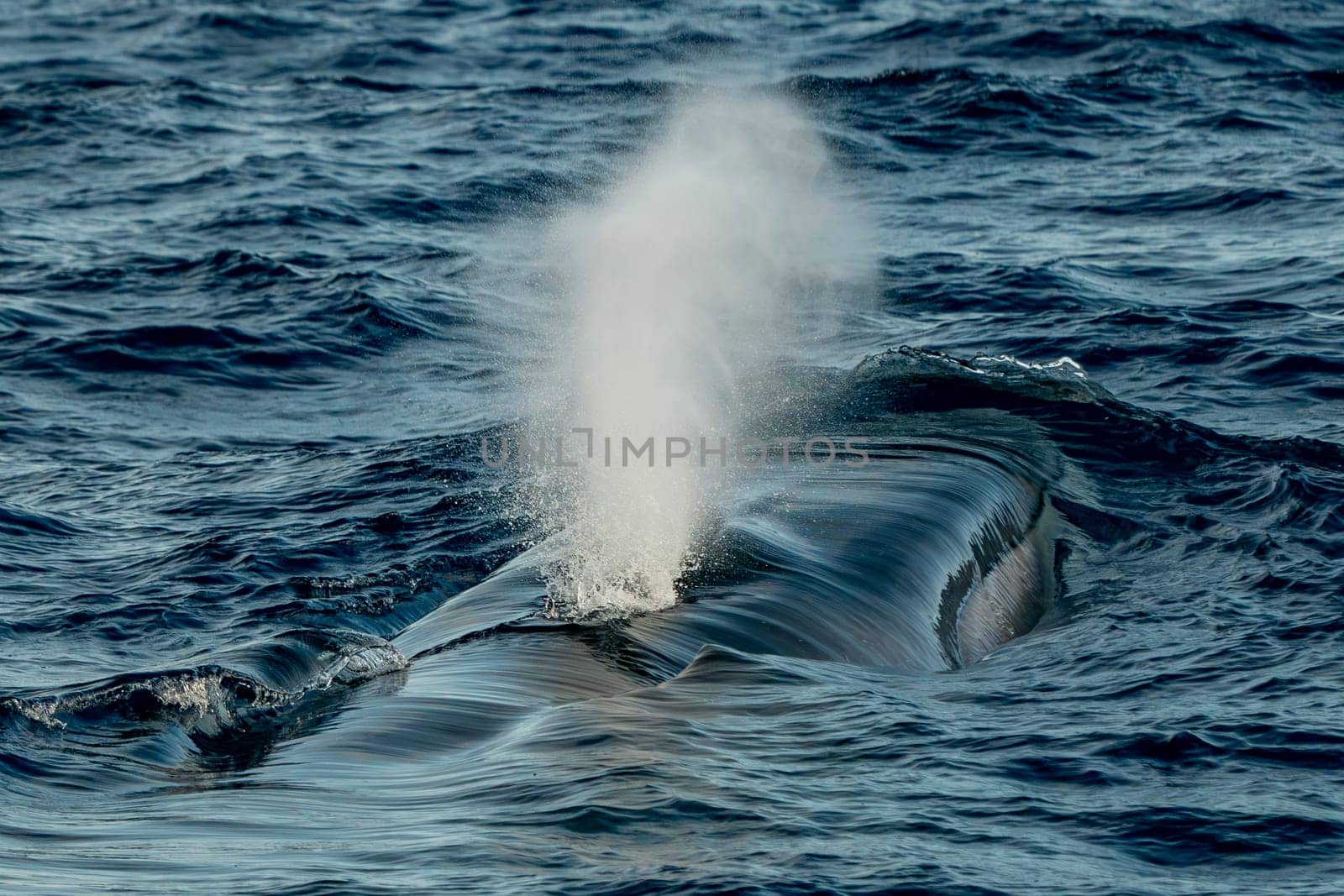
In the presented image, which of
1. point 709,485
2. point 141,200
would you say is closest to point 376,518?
point 709,485

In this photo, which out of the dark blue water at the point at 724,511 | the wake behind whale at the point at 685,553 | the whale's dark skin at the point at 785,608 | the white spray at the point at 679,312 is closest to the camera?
the dark blue water at the point at 724,511

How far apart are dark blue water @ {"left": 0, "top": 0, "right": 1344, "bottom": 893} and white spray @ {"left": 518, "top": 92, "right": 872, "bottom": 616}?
0.61 m

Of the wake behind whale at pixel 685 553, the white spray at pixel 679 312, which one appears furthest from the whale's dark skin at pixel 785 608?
the white spray at pixel 679 312

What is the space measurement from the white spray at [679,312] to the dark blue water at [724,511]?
2.01 feet

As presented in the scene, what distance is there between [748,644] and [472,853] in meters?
3.54

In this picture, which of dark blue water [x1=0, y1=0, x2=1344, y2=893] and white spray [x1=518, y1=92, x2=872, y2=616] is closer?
dark blue water [x1=0, y1=0, x2=1344, y2=893]

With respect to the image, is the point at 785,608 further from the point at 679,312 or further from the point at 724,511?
the point at 679,312

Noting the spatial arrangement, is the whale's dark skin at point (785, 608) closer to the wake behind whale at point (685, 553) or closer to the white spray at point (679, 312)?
the wake behind whale at point (685, 553)

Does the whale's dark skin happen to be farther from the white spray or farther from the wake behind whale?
the white spray

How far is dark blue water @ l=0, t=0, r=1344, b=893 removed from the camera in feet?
27.2

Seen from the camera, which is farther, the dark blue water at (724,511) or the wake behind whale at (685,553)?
the wake behind whale at (685,553)

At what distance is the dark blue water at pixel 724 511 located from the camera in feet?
27.2

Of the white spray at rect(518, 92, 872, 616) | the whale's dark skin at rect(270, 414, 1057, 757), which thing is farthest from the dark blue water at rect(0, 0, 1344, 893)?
the white spray at rect(518, 92, 872, 616)

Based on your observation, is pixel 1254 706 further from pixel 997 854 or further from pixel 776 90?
pixel 776 90
